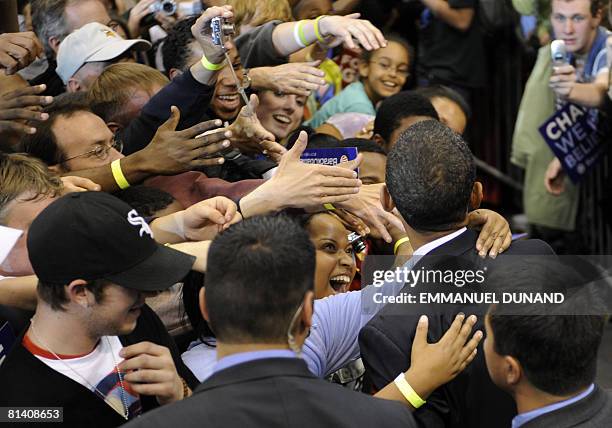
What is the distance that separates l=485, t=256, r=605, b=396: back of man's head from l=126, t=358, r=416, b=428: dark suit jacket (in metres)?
0.48

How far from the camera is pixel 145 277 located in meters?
2.68

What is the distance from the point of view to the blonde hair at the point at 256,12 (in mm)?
5160

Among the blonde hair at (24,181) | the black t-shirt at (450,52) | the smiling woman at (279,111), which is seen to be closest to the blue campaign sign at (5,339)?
the blonde hair at (24,181)

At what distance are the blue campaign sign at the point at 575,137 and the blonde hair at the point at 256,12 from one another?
1.89 m

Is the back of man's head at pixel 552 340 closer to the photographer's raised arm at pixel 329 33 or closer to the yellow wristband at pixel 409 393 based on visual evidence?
the yellow wristband at pixel 409 393

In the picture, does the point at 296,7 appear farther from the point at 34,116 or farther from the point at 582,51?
the point at 34,116

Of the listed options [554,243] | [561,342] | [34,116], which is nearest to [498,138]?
[554,243]

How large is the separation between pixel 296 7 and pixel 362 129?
0.94 m

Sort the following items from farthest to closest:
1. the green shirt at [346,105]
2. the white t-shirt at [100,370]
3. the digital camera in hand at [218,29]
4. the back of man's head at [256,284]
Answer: the green shirt at [346,105]
the digital camera in hand at [218,29]
the white t-shirt at [100,370]
the back of man's head at [256,284]

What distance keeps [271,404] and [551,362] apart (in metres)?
0.80

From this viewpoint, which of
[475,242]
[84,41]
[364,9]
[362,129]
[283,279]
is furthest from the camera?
[364,9]

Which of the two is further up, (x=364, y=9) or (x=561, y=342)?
(x=561, y=342)

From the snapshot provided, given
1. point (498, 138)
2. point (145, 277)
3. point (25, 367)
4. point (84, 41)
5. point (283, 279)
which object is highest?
point (283, 279)

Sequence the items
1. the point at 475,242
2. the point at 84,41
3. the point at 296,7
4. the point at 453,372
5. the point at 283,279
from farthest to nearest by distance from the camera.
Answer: the point at 296,7 < the point at 84,41 < the point at 475,242 < the point at 453,372 < the point at 283,279
